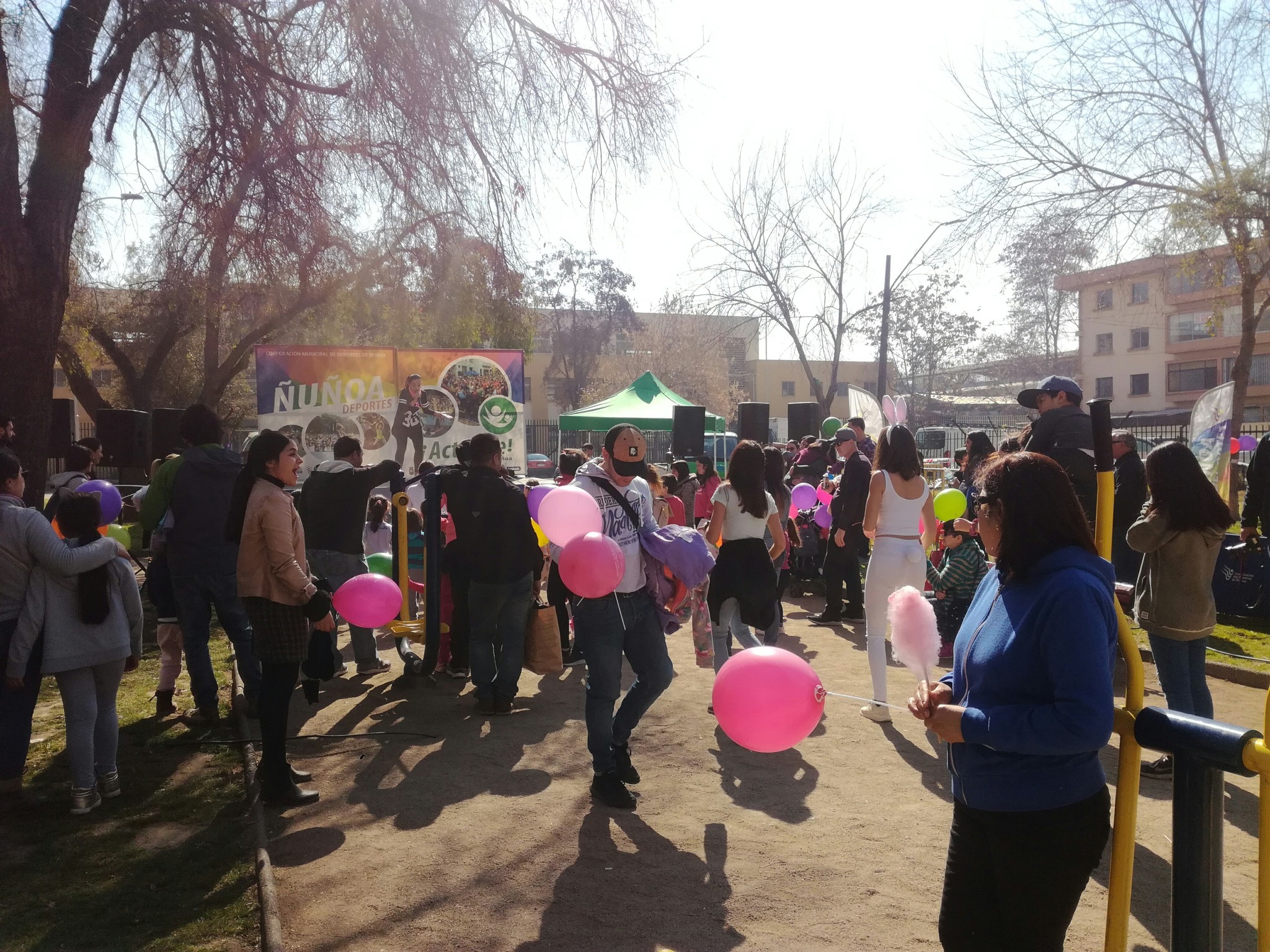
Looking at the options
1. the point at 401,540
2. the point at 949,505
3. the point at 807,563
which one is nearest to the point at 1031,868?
the point at 401,540

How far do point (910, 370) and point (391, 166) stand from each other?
4851 cm

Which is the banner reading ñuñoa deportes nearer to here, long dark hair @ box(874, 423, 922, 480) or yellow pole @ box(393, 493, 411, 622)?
yellow pole @ box(393, 493, 411, 622)

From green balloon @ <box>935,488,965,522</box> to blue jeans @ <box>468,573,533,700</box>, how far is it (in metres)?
4.14

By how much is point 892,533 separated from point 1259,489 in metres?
3.75

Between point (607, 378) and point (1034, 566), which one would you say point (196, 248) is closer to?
point (1034, 566)

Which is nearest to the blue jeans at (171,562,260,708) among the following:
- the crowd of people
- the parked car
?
the crowd of people

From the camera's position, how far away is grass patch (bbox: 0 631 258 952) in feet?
11.9

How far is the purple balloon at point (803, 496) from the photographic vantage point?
11539 mm

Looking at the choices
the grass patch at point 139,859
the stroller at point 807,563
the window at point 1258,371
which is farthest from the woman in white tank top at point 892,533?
the window at point 1258,371

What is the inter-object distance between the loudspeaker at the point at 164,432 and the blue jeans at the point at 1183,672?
1156cm

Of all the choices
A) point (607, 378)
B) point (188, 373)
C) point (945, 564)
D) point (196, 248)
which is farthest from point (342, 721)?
point (607, 378)

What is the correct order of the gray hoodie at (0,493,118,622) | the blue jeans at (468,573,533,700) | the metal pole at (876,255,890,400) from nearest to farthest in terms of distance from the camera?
the gray hoodie at (0,493,118,622) → the blue jeans at (468,573,533,700) → the metal pole at (876,255,890,400)

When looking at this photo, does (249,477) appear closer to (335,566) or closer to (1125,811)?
(335,566)

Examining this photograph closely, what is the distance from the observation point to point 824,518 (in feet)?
38.2
